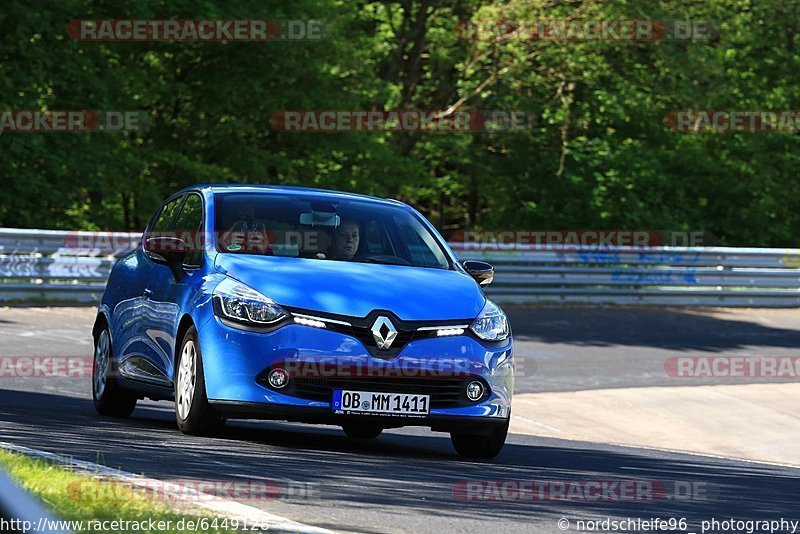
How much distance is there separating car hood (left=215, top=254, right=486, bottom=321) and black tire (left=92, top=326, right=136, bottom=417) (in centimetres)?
184

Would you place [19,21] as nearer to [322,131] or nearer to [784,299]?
[322,131]

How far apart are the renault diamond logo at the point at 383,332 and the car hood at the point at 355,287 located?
0.25ft

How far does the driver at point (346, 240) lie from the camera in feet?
31.4

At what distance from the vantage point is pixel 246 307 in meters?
8.63

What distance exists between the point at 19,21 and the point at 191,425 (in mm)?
22289

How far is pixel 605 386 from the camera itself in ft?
57.4

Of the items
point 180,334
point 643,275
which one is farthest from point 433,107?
point 180,334

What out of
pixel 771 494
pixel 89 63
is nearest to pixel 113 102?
pixel 89 63
